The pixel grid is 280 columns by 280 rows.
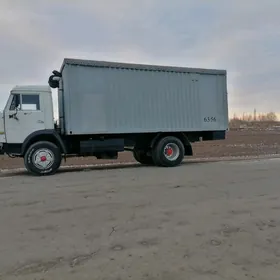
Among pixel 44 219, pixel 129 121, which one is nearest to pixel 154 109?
pixel 129 121

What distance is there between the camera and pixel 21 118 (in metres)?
12.0

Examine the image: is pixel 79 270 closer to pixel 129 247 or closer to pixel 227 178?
pixel 129 247

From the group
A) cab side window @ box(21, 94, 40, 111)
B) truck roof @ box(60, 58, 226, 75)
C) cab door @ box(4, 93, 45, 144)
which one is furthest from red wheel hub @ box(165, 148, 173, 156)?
cab side window @ box(21, 94, 40, 111)

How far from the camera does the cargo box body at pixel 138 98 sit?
1257cm

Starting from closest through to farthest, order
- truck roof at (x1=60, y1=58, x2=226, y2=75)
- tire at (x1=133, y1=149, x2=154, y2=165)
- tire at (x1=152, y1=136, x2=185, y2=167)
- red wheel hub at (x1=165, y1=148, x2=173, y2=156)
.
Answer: truck roof at (x1=60, y1=58, x2=226, y2=75) < tire at (x1=152, y1=136, x2=185, y2=167) < red wheel hub at (x1=165, y1=148, x2=173, y2=156) < tire at (x1=133, y1=149, x2=154, y2=165)

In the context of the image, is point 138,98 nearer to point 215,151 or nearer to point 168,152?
point 168,152

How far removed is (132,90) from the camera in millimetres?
13305

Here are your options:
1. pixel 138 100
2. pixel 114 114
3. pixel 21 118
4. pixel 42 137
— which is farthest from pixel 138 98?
pixel 21 118

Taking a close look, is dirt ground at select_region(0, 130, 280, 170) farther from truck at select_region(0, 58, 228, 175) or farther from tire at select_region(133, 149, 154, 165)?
truck at select_region(0, 58, 228, 175)

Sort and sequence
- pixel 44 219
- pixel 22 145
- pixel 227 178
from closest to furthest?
pixel 44 219 < pixel 227 178 < pixel 22 145

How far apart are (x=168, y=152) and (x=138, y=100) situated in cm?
225

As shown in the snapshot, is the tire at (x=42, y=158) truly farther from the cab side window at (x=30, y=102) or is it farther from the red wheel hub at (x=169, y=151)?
the red wheel hub at (x=169, y=151)

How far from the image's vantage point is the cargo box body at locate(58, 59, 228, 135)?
12.6 meters

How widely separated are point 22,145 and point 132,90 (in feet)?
13.6
